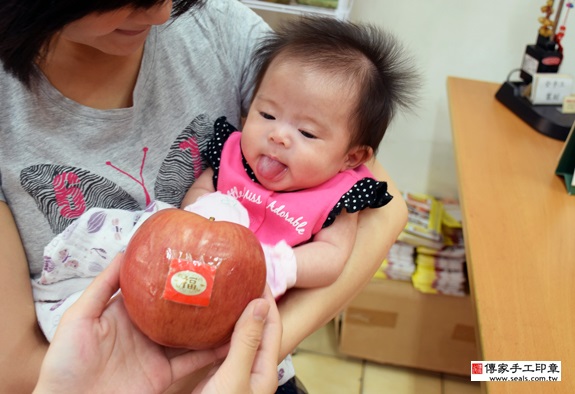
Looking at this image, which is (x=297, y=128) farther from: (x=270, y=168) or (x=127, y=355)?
(x=127, y=355)

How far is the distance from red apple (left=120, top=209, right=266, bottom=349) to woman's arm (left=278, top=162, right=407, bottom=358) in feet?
0.73

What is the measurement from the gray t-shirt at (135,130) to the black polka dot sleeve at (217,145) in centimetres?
2

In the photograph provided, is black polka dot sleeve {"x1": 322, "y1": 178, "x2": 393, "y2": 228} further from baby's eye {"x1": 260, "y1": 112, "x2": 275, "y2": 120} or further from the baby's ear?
baby's eye {"x1": 260, "y1": 112, "x2": 275, "y2": 120}

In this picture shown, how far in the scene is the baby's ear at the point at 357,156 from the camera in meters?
1.19

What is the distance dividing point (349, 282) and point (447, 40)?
1485mm

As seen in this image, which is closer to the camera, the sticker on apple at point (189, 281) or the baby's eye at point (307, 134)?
the sticker on apple at point (189, 281)

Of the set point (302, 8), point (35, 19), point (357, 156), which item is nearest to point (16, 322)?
point (35, 19)

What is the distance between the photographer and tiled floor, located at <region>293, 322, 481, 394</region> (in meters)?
2.24

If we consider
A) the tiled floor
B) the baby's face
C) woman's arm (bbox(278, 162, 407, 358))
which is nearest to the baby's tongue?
the baby's face

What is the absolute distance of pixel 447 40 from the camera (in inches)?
87.5

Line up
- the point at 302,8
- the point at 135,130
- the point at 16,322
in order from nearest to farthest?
the point at 16,322
the point at 135,130
the point at 302,8

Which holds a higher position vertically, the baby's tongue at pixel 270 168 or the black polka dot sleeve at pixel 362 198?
the baby's tongue at pixel 270 168

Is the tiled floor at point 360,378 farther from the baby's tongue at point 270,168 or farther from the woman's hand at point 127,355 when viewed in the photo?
the woman's hand at point 127,355

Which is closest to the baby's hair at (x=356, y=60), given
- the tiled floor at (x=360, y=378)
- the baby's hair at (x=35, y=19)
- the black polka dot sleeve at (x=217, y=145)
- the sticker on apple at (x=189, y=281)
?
the black polka dot sleeve at (x=217, y=145)
